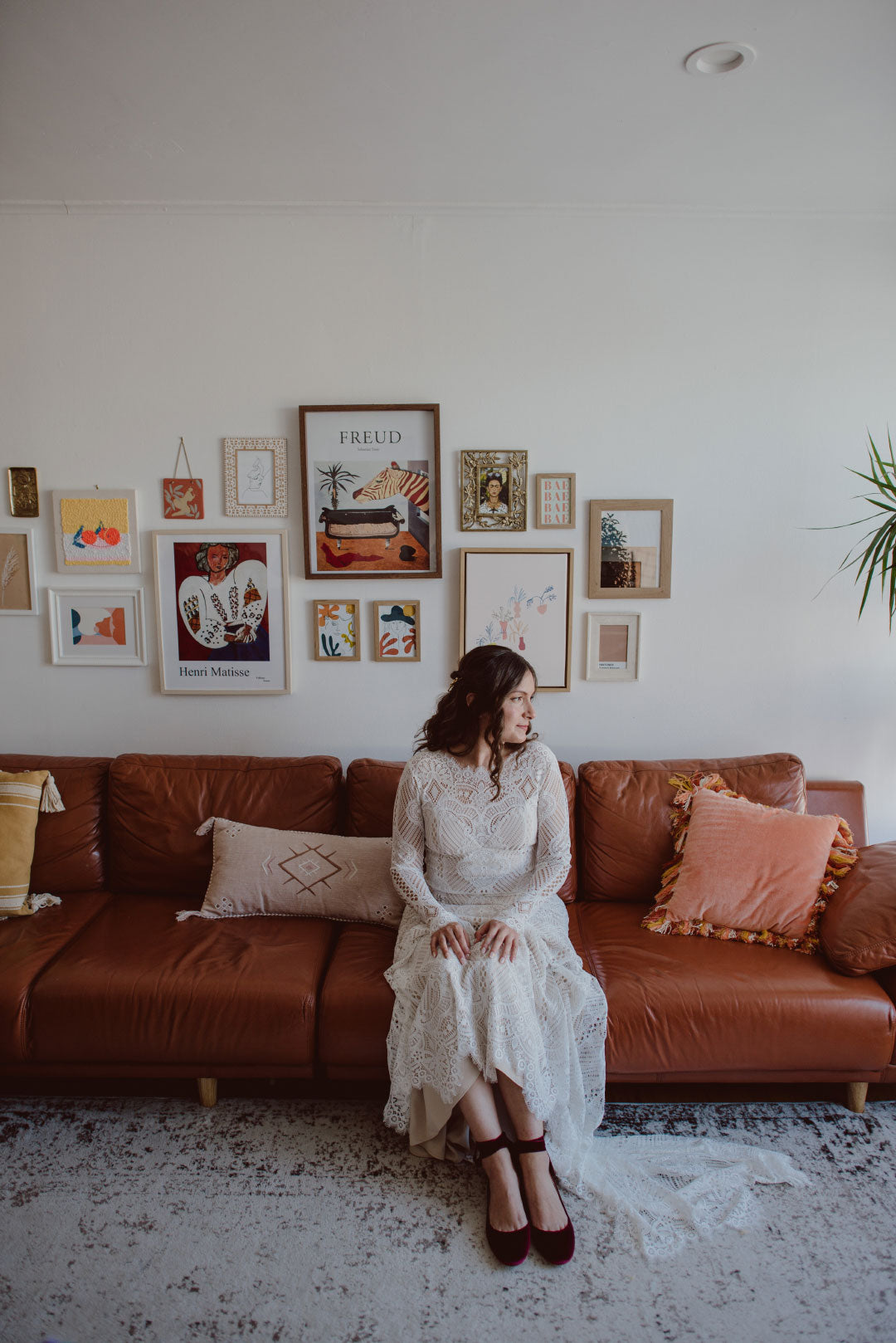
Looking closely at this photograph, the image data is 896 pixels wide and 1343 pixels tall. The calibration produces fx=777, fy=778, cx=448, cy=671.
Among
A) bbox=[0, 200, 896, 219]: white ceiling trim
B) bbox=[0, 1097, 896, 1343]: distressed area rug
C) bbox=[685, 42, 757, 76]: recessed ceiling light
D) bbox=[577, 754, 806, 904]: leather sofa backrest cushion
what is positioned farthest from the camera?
bbox=[0, 200, 896, 219]: white ceiling trim

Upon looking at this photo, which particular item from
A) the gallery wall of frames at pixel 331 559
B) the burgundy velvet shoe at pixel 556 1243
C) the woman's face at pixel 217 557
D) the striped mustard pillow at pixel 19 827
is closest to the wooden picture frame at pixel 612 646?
the gallery wall of frames at pixel 331 559

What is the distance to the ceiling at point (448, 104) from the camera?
181 centimetres

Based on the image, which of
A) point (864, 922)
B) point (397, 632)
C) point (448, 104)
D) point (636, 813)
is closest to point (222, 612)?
point (397, 632)

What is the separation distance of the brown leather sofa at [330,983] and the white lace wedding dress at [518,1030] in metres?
0.11

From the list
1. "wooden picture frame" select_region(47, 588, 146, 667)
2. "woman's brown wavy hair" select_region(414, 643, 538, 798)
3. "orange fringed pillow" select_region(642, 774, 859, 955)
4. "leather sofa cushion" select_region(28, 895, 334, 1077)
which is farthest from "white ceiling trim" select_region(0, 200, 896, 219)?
"leather sofa cushion" select_region(28, 895, 334, 1077)

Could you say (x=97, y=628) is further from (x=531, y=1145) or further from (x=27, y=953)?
(x=531, y=1145)

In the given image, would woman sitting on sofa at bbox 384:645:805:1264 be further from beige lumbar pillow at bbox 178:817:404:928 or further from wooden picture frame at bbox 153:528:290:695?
wooden picture frame at bbox 153:528:290:695

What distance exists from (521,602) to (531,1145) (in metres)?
1.69

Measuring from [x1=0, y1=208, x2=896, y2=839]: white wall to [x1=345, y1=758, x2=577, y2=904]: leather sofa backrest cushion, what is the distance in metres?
0.33

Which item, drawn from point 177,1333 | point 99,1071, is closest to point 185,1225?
point 177,1333

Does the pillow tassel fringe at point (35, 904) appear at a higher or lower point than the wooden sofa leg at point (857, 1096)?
higher

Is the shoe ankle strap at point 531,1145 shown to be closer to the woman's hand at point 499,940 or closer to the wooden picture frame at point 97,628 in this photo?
the woman's hand at point 499,940

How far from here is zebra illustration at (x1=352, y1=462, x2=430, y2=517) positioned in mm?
2781

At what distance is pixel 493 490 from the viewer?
2.79 meters
